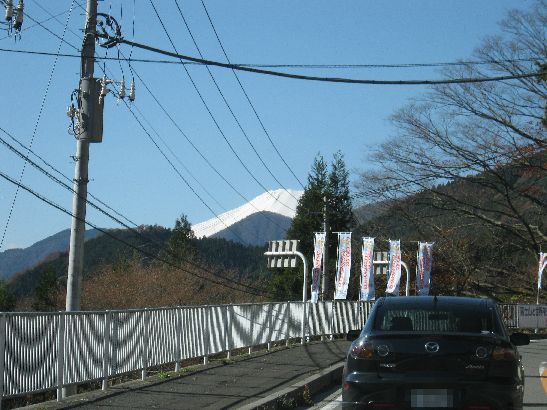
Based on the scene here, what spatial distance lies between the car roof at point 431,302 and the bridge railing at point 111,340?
410 cm

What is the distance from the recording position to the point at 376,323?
8625mm

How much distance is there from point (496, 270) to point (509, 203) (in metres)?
9.03

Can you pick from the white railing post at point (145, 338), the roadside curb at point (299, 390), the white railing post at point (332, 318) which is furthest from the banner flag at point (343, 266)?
the white railing post at point (145, 338)

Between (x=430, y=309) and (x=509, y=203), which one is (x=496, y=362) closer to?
(x=430, y=309)

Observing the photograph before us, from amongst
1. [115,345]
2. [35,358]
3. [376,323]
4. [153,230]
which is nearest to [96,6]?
[115,345]

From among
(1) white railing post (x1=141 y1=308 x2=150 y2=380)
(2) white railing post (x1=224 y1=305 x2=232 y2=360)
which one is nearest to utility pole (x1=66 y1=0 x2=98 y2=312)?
(1) white railing post (x1=141 y1=308 x2=150 y2=380)

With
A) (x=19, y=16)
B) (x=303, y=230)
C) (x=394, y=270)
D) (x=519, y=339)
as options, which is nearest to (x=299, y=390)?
(x=519, y=339)

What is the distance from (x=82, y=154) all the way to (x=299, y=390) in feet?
23.2

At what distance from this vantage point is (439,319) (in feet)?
Answer: 28.2

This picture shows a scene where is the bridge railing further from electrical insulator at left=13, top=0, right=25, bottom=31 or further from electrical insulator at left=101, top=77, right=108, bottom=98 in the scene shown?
electrical insulator at left=13, top=0, right=25, bottom=31

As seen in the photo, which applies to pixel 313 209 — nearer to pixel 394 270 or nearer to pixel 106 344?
pixel 394 270

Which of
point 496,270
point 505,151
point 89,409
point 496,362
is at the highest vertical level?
point 505,151

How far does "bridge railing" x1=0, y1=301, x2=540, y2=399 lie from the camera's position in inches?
375

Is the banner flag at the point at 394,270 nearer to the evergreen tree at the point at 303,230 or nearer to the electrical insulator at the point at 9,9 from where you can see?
the electrical insulator at the point at 9,9
